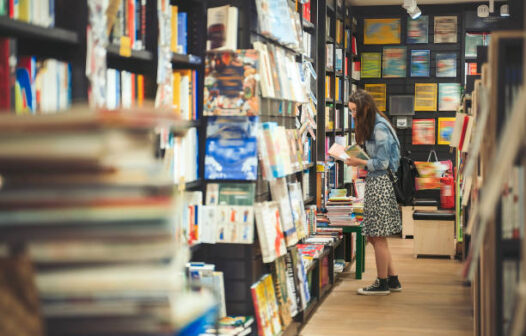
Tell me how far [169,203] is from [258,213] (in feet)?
7.94

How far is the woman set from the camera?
5.86 meters

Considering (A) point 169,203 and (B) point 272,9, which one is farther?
(B) point 272,9

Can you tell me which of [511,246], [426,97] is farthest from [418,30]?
[511,246]

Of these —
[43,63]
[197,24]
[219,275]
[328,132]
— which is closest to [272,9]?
[197,24]

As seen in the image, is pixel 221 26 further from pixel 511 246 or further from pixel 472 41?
pixel 472 41

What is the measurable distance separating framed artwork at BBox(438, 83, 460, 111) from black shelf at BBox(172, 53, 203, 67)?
6993mm

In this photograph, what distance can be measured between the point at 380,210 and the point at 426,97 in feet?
16.0

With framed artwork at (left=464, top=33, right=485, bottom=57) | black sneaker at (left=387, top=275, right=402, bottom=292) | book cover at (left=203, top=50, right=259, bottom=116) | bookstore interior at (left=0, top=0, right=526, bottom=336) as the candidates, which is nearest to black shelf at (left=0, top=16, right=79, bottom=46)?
bookstore interior at (left=0, top=0, right=526, bottom=336)

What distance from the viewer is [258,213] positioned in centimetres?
402

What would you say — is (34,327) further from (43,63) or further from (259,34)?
(259,34)

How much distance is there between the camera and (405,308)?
5.66m

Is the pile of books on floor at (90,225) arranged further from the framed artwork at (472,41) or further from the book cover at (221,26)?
the framed artwork at (472,41)

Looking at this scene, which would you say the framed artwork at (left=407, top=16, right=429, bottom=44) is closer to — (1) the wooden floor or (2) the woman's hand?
(1) the wooden floor

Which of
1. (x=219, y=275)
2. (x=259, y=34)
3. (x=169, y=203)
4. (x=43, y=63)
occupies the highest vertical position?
(x=259, y=34)
